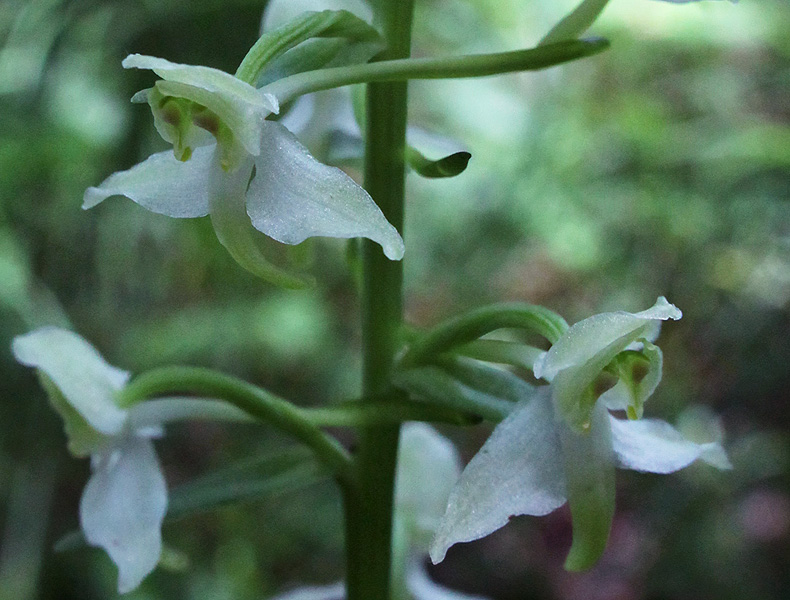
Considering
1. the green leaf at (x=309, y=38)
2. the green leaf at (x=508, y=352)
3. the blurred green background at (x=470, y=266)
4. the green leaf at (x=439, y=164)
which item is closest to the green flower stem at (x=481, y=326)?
the green leaf at (x=508, y=352)

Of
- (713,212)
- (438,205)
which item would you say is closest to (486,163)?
(438,205)

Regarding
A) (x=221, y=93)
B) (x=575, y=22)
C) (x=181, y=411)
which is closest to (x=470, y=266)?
(x=181, y=411)

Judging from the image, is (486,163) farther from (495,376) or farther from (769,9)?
(495,376)

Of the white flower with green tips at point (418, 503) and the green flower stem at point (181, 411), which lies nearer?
the green flower stem at point (181, 411)

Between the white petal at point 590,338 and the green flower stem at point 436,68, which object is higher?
the green flower stem at point 436,68

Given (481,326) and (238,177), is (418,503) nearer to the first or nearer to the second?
(481,326)

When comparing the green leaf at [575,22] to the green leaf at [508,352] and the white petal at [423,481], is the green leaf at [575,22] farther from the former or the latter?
the white petal at [423,481]
